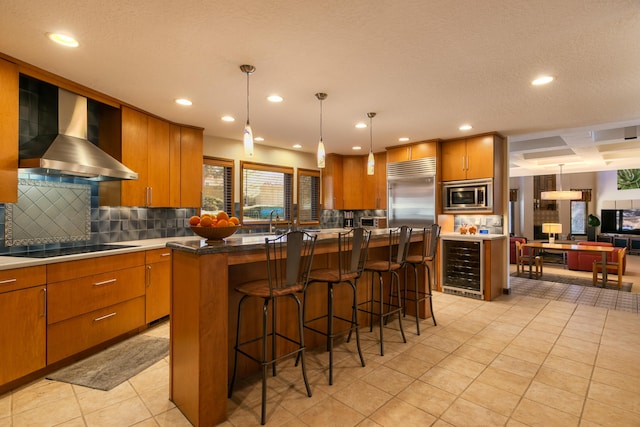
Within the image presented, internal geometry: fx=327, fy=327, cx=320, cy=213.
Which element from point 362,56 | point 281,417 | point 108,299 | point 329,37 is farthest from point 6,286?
point 362,56

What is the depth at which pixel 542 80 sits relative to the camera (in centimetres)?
282

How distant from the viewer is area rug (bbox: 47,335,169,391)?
248 centimetres

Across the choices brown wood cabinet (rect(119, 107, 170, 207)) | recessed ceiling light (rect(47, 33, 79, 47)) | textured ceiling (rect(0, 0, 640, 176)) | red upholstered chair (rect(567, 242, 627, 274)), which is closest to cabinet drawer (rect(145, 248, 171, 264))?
brown wood cabinet (rect(119, 107, 170, 207))

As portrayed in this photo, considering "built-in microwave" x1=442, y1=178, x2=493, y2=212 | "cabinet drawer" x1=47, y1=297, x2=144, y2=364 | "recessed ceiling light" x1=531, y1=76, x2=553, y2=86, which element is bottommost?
"cabinet drawer" x1=47, y1=297, x2=144, y2=364

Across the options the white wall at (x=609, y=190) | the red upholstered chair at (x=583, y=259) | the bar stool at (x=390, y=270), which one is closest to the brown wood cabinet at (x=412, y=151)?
the bar stool at (x=390, y=270)

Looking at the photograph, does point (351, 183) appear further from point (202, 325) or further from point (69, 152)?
point (202, 325)

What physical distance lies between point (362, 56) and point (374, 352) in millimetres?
2462

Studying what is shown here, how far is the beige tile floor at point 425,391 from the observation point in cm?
202

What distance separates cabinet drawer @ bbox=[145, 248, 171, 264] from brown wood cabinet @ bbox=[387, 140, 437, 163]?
3904 millimetres

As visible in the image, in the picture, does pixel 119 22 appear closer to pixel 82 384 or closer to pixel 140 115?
pixel 140 115

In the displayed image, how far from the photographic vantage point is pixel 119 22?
6.50 feet

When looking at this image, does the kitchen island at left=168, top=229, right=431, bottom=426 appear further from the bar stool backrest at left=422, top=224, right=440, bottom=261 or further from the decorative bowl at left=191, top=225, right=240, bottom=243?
the bar stool backrest at left=422, top=224, right=440, bottom=261

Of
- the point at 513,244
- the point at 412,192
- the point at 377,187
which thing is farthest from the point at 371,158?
the point at 513,244

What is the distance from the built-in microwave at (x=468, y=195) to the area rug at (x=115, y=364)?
4351mm
